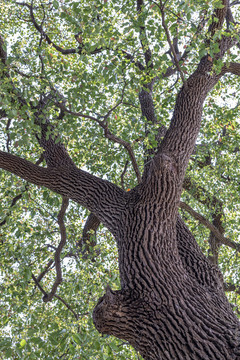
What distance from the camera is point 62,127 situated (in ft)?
17.0

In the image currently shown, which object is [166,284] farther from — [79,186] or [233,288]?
[233,288]

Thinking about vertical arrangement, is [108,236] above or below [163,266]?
above

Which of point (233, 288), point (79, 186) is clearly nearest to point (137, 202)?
point (79, 186)

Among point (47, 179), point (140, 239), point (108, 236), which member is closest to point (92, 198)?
point (47, 179)

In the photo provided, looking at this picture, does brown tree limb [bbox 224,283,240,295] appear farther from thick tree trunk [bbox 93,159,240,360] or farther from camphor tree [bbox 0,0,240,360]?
thick tree trunk [bbox 93,159,240,360]

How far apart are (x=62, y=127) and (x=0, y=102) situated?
1220mm

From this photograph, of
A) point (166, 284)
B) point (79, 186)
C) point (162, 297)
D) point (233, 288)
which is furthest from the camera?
point (233, 288)

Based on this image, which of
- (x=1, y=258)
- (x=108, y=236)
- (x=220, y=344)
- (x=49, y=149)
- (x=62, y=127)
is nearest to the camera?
(x=220, y=344)

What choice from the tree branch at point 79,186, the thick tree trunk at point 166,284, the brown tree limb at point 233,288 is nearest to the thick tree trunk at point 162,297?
the thick tree trunk at point 166,284

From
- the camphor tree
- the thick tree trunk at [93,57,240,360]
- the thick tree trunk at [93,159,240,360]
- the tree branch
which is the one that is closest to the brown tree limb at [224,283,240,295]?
the camphor tree

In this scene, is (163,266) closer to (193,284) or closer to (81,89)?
(193,284)

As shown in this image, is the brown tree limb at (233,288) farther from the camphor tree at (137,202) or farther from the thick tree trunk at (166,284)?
the thick tree trunk at (166,284)

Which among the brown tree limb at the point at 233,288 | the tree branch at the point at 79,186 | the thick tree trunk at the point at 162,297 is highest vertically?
the tree branch at the point at 79,186

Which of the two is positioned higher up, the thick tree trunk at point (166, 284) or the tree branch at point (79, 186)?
the tree branch at point (79, 186)
